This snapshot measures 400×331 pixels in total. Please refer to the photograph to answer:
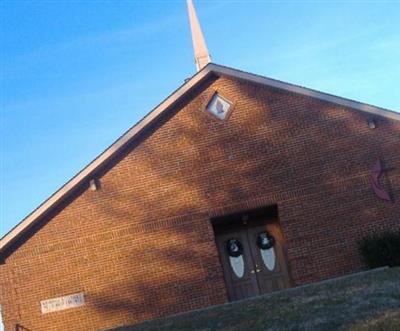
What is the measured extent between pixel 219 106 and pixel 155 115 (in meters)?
1.90

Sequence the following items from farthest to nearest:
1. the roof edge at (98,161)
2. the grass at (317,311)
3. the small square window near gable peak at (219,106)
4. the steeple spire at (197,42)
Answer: the steeple spire at (197,42) < the small square window near gable peak at (219,106) < the roof edge at (98,161) < the grass at (317,311)

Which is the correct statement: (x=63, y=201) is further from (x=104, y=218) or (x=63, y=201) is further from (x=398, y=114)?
(x=398, y=114)

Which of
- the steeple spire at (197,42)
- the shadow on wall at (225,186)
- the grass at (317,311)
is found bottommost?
the grass at (317,311)

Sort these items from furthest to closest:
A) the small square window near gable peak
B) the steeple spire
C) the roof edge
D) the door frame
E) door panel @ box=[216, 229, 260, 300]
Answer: the steeple spire < the small square window near gable peak < door panel @ box=[216, 229, 260, 300] < the door frame < the roof edge

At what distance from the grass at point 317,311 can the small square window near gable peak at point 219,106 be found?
565 cm

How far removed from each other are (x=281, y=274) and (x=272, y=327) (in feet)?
24.5

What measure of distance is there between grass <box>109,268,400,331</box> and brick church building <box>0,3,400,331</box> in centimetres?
172

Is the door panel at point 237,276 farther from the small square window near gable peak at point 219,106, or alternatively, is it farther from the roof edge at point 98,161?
the roof edge at point 98,161

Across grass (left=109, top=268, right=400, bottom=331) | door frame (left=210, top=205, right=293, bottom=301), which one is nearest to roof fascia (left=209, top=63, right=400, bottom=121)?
door frame (left=210, top=205, right=293, bottom=301)

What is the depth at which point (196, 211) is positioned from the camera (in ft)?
56.9

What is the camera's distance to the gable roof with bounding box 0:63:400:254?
17.2m

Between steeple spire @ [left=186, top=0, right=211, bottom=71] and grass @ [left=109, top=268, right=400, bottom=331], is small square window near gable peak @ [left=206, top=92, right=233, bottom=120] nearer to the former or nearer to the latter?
grass @ [left=109, top=268, right=400, bottom=331]

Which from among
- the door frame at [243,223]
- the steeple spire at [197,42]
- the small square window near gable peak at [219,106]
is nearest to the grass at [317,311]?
the door frame at [243,223]

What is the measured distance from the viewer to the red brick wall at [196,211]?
1689 cm
